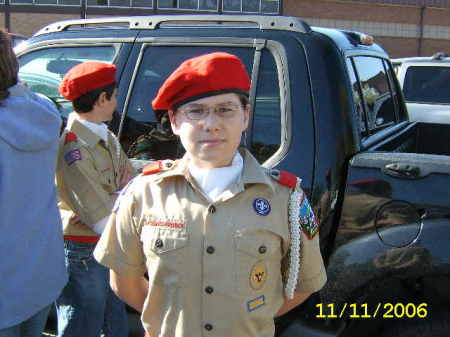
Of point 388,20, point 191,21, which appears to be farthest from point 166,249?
point 388,20

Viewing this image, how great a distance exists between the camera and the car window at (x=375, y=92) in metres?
2.81

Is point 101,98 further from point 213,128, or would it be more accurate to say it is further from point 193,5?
point 193,5

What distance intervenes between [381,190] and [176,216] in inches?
38.5

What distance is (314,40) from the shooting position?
2385mm

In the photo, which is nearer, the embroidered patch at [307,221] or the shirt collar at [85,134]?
the embroidered patch at [307,221]

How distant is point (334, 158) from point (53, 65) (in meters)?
1.77

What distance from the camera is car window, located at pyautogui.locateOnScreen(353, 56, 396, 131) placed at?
9.21 feet

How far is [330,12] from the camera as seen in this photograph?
1126 inches

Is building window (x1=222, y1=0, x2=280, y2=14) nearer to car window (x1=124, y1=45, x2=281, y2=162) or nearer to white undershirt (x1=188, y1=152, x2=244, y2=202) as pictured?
car window (x1=124, y1=45, x2=281, y2=162)

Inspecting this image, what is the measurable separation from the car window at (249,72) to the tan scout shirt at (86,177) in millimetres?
346

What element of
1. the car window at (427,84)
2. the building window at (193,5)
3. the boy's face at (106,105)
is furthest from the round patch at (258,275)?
the building window at (193,5)

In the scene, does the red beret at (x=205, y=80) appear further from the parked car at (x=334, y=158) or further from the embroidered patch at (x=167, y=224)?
the parked car at (x=334, y=158)

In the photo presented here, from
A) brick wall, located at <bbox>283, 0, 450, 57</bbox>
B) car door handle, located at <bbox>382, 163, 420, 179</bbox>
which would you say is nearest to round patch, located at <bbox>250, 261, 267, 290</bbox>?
car door handle, located at <bbox>382, 163, 420, 179</bbox>
